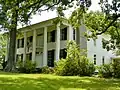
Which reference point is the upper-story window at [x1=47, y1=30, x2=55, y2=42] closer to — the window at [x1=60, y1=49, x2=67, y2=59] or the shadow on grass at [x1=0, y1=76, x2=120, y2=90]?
the window at [x1=60, y1=49, x2=67, y2=59]

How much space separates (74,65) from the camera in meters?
26.7

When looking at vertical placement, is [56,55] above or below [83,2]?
below

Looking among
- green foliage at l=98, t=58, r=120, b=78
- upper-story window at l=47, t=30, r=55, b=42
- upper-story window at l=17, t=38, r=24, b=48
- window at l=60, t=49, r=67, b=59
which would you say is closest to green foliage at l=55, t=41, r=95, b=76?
green foliage at l=98, t=58, r=120, b=78

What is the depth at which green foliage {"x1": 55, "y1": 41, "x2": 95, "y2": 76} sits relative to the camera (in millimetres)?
26609

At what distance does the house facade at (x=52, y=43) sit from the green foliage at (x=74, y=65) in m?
7.42

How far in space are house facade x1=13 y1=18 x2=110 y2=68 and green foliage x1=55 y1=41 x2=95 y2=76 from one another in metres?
7.42

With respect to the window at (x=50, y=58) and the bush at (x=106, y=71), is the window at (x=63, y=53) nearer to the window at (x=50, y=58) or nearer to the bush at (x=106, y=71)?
the window at (x=50, y=58)

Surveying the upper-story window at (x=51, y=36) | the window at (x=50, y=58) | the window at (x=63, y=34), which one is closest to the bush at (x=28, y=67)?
the window at (x=50, y=58)

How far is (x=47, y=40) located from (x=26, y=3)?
617 inches

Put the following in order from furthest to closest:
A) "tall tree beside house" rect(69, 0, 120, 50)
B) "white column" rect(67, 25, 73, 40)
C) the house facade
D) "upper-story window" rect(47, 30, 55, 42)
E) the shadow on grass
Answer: "upper-story window" rect(47, 30, 55, 42) < the house facade < "white column" rect(67, 25, 73, 40) < "tall tree beside house" rect(69, 0, 120, 50) < the shadow on grass

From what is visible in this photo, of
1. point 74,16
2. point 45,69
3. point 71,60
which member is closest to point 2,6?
point 74,16

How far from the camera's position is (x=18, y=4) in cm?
2133

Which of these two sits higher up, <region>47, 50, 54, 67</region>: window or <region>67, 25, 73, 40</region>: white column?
<region>67, 25, 73, 40</region>: white column

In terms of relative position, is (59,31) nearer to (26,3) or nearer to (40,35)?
(40,35)
